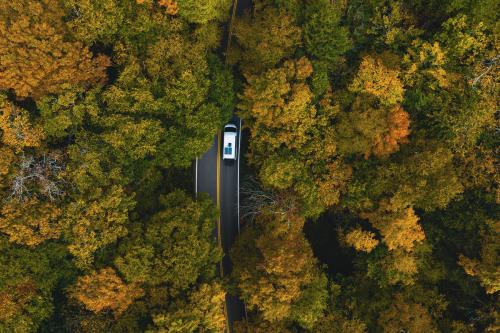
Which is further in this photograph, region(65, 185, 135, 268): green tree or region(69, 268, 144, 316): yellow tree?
region(69, 268, 144, 316): yellow tree

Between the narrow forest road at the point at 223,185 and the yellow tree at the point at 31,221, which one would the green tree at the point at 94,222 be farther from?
the narrow forest road at the point at 223,185

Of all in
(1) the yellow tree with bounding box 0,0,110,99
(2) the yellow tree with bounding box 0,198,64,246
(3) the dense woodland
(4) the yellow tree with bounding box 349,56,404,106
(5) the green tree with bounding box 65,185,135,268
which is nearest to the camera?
(2) the yellow tree with bounding box 0,198,64,246

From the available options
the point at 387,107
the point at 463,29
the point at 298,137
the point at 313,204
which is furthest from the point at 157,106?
the point at 463,29

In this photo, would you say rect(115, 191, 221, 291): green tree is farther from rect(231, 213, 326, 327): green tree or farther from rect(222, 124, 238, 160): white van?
rect(222, 124, 238, 160): white van

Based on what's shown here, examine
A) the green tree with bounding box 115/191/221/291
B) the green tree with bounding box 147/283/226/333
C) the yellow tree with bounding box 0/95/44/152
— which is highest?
the yellow tree with bounding box 0/95/44/152

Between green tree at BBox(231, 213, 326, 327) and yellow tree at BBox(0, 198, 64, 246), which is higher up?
yellow tree at BBox(0, 198, 64, 246)

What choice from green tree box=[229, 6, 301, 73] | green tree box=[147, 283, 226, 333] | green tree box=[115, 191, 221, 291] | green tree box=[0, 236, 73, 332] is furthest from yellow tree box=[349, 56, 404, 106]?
green tree box=[0, 236, 73, 332]

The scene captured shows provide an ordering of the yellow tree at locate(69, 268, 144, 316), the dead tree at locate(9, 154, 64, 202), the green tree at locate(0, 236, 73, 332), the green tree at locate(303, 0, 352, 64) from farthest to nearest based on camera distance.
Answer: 1. the green tree at locate(303, 0, 352, 64)
2. the yellow tree at locate(69, 268, 144, 316)
3. the green tree at locate(0, 236, 73, 332)
4. the dead tree at locate(9, 154, 64, 202)

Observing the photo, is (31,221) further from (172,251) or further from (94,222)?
(172,251)

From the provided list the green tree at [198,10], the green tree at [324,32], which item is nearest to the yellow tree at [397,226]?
the green tree at [324,32]

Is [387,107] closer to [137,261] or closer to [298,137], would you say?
[298,137]
